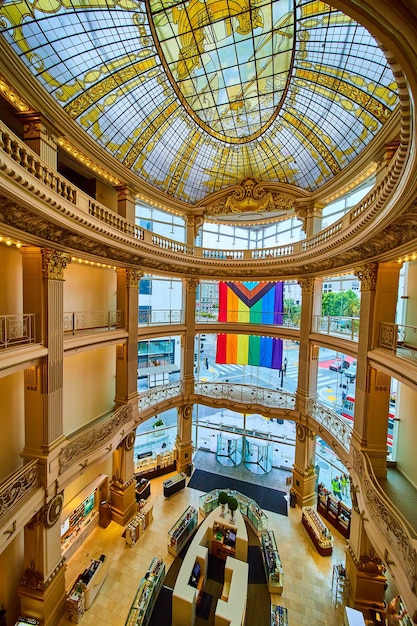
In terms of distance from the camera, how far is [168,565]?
9469 mm

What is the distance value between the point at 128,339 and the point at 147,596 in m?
8.09

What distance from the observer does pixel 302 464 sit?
12641 millimetres

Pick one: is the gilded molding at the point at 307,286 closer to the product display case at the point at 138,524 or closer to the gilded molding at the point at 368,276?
the gilded molding at the point at 368,276

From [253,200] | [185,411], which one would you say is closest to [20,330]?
[185,411]

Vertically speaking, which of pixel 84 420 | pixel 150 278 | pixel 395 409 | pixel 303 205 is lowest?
pixel 84 420

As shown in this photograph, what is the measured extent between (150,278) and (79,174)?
210 inches

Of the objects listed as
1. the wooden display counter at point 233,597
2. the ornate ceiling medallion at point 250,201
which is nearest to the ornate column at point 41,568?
the wooden display counter at point 233,597

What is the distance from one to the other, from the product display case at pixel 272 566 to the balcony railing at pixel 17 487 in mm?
7998

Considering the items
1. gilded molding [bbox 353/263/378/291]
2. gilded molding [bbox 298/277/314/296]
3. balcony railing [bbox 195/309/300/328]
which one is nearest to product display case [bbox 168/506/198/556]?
balcony railing [bbox 195/309/300/328]

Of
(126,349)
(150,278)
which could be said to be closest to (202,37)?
(150,278)

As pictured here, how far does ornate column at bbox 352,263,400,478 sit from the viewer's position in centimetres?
809

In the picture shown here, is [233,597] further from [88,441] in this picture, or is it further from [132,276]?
[132,276]

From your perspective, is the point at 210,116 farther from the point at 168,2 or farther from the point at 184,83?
the point at 168,2

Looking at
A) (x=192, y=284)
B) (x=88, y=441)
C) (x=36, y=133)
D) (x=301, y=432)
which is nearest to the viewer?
(x=36, y=133)
